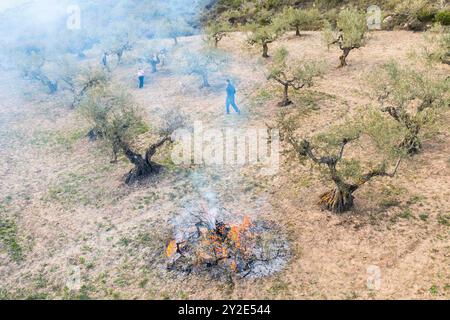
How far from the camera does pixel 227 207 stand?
17359mm

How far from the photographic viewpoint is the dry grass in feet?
43.1

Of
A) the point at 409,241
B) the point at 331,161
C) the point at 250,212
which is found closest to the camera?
the point at 409,241

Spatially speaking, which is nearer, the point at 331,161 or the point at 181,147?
the point at 331,161

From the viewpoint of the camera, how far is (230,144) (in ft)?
74.8

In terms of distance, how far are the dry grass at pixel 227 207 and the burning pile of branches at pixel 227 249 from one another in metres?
0.44

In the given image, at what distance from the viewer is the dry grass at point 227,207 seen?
13.1 metres

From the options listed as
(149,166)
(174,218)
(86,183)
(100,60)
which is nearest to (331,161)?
(174,218)

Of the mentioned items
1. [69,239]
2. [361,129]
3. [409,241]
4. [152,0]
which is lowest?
[69,239]

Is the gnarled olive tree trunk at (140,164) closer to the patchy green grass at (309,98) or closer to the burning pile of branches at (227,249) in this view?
the burning pile of branches at (227,249)

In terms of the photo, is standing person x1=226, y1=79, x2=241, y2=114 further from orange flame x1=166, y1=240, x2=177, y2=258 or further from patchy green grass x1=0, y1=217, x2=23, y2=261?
patchy green grass x1=0, y1=217, x2=23, y2=261

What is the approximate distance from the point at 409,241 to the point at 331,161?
391 cm

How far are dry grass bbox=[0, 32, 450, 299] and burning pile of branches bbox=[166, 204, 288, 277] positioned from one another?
44 cm
